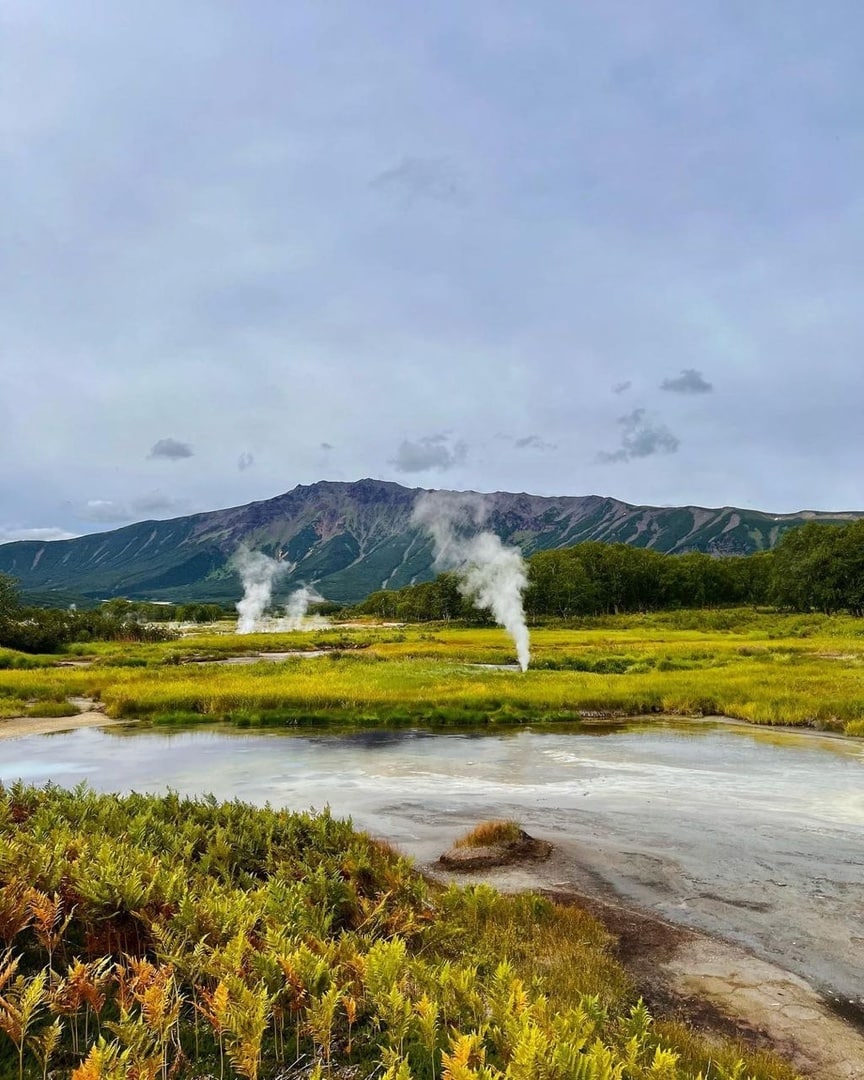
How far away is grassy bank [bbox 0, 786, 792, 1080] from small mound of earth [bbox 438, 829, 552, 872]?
2578mm

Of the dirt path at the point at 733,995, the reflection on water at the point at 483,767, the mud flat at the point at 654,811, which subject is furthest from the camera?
the reflection on water at the point at 483,767

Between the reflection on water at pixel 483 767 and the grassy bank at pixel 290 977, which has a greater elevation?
the grassy bank at pixel 290 977

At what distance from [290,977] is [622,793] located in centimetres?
1687

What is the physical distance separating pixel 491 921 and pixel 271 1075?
610 cm

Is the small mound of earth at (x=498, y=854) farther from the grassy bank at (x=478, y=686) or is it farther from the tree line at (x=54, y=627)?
the tree line at (x=54, y=627)

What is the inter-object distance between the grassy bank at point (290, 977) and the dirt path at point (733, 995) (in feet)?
1.97

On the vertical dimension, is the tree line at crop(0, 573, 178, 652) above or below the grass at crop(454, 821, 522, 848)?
below

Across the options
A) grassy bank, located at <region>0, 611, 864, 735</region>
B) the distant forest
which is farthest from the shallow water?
the distant forest

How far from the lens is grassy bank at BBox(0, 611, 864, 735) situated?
117 ft

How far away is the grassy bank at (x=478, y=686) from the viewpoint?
3569cm

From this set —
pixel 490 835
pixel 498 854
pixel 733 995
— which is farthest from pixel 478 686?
pixel 733 995

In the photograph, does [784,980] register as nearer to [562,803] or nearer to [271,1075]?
[271,1075]

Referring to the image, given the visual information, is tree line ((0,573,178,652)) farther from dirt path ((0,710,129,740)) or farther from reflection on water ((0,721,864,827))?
reflection on water ((0,721,864,827))

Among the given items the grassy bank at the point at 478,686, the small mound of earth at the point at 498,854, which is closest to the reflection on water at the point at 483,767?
the grassy bank at the point at 478,686
